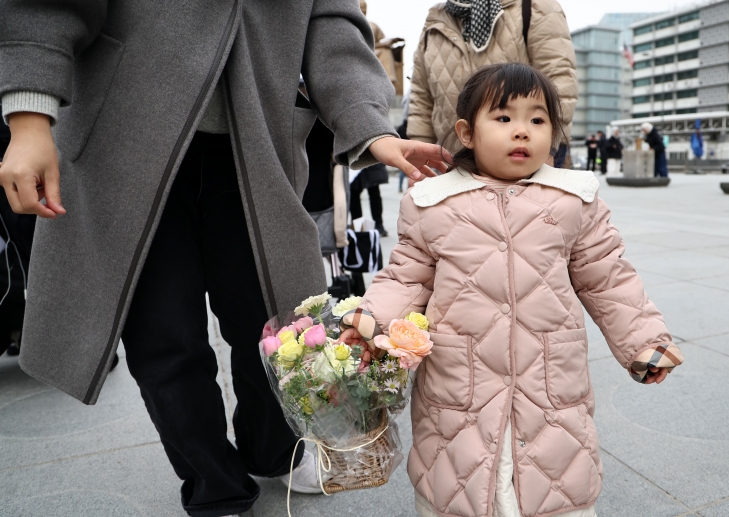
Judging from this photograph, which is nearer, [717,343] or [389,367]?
[389,367]

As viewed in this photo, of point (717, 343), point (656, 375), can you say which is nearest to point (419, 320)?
point (656, 375)

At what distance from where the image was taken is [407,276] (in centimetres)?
167

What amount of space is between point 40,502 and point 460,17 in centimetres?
295

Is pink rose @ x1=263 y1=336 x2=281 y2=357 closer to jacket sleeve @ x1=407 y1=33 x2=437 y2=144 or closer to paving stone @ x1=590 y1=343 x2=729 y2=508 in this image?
paving stone @ x1=590 y1=343 x2=729 y2=508

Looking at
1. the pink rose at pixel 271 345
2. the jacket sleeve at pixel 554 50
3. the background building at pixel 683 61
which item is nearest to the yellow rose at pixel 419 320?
the pink rose at pixel 271 345

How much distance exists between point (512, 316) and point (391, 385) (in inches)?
13.8

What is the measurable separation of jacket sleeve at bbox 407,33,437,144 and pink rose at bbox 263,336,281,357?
8.03ft

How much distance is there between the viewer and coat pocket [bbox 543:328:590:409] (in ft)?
5.04

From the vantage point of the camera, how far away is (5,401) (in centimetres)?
318

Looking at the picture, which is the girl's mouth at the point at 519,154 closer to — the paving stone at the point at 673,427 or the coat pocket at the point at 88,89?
the coat pocket at the point at 88,89

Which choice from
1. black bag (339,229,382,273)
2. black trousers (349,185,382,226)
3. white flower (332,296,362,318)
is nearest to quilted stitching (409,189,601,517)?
white flower (332,296,362,318)

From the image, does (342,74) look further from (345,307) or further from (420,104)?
(420,104)

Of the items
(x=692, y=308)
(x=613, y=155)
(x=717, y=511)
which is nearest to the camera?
(x=717, y=511)

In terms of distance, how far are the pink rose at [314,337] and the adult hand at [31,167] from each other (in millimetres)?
633
